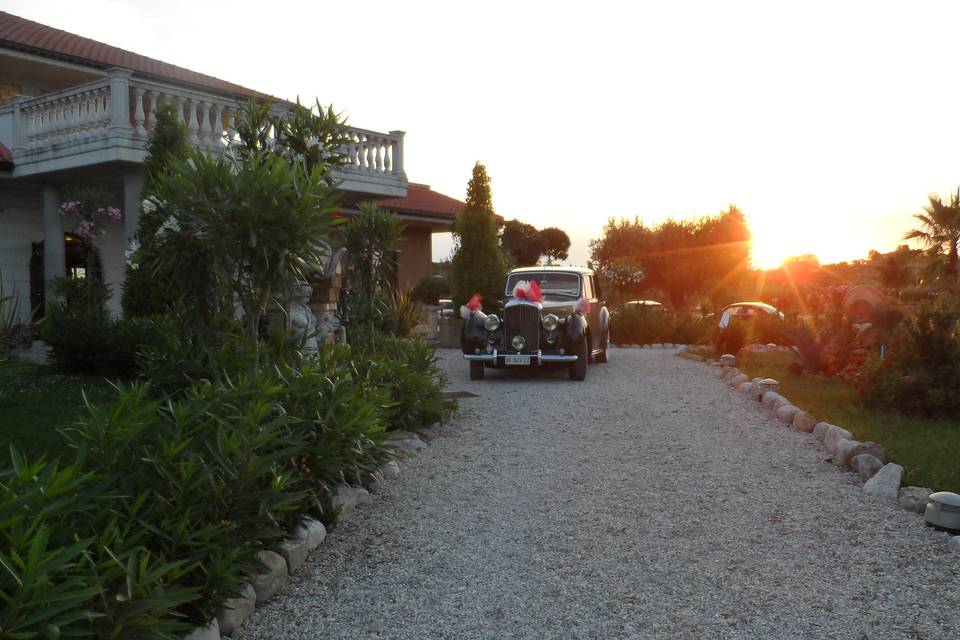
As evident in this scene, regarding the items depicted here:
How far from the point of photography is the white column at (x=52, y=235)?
12609 millimetres

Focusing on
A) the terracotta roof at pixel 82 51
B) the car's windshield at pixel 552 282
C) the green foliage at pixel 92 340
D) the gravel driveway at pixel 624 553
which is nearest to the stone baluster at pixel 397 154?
the terracotta roof at pixel 82 51

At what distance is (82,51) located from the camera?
15.1 metres

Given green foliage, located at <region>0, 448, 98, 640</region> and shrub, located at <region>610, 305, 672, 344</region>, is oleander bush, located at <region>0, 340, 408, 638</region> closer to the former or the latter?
green foliage, located at <region>0, 448, 98, 640</region>

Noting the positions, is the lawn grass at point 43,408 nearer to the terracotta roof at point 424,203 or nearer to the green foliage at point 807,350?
the green foliage at point 807,350

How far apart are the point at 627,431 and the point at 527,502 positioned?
2522 millimetres

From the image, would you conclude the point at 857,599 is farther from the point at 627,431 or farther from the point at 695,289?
the point at 695,289

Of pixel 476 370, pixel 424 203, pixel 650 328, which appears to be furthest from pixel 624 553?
pixel 424 203

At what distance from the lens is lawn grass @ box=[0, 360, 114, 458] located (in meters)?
5.43

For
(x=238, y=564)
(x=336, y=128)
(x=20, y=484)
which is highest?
(x=336, y=128)

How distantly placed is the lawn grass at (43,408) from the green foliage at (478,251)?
870cm

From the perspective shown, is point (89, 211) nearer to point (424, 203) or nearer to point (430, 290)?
point (424, 203)

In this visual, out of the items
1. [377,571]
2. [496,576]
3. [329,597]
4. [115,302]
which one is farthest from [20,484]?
[115,302]

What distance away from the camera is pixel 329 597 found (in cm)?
331

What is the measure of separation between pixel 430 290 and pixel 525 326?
9.68 m
